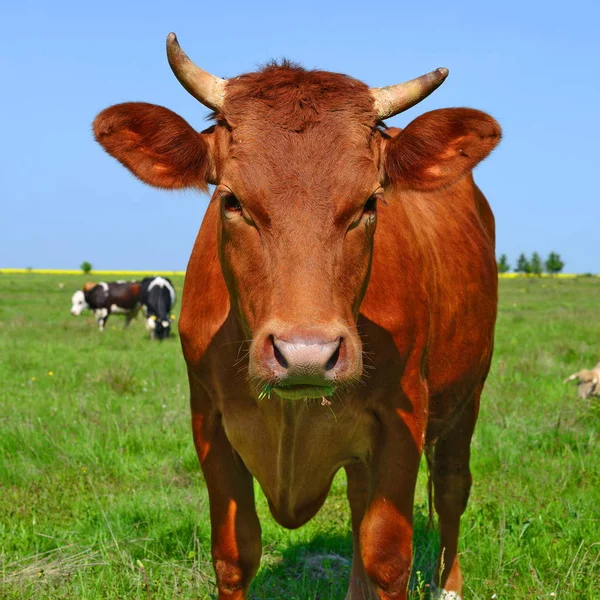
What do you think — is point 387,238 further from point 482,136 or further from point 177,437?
point 177,437

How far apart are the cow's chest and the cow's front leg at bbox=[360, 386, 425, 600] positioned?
0.12 metres

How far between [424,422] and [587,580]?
134 cm

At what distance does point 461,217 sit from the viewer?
198 inches

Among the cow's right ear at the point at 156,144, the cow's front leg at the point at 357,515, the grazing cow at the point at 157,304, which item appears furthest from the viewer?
the grazing cow at the point at 157,304

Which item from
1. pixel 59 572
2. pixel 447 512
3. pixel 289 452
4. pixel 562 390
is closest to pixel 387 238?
pixel 289 452

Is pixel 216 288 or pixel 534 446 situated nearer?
pixel 216 288

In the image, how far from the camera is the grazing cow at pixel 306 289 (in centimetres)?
272

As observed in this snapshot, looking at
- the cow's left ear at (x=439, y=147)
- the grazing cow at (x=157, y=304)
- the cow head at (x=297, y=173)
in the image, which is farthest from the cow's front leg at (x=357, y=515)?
the grazing cow at (x=157, y=304)

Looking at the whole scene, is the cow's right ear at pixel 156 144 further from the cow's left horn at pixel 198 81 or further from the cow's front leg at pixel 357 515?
the cow's front leg at pixel 357 515

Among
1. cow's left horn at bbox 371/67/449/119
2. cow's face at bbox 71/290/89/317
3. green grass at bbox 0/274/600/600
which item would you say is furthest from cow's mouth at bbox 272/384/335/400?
cow's face at bbox 71/290/89/317

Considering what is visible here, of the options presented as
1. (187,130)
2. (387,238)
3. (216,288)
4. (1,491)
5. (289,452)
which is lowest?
(1,491)

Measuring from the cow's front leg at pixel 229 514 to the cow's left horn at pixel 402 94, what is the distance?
1.50 m

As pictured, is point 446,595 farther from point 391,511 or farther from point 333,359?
point 333,359

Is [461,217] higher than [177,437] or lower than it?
higher
